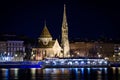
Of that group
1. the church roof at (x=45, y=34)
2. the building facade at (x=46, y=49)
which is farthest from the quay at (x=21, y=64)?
the church roof at (x=45, y=34)

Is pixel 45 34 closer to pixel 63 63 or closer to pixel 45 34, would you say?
pixel 45 34

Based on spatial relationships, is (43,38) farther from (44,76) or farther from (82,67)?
(44,76)

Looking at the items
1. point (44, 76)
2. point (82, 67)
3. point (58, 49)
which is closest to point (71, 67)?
point (82, 67)

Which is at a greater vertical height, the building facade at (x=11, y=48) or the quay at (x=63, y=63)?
the building facade at (x=11, y=48)

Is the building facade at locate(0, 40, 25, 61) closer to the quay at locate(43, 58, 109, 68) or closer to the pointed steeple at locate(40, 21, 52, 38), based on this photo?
the pointed steeple at locate(40, 21, 52, 38)

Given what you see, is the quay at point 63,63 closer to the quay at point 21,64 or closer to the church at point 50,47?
the quay at point 21,64

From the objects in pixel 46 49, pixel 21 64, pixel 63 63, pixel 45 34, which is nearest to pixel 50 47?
pixel 46 49

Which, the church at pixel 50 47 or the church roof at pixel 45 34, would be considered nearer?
the church at pixel 50 47

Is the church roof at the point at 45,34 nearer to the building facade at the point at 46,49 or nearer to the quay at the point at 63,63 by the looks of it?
the building facade at the point at 46,49

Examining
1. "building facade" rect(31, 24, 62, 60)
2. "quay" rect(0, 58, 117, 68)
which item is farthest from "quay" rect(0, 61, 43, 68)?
"building facade" rect(31, 24, 62, 60)

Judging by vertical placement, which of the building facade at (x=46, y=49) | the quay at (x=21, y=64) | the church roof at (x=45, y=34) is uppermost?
the church roof at (x=45, y=34)

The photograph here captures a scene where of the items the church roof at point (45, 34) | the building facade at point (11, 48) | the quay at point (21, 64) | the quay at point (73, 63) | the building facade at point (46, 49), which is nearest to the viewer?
the quay at point (21, 64)

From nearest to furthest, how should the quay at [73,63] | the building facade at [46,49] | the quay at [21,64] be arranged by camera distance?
the quay at [21,64]
the quay at [73,63]
the building facade at [46,49]

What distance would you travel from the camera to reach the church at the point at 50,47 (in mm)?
112188
